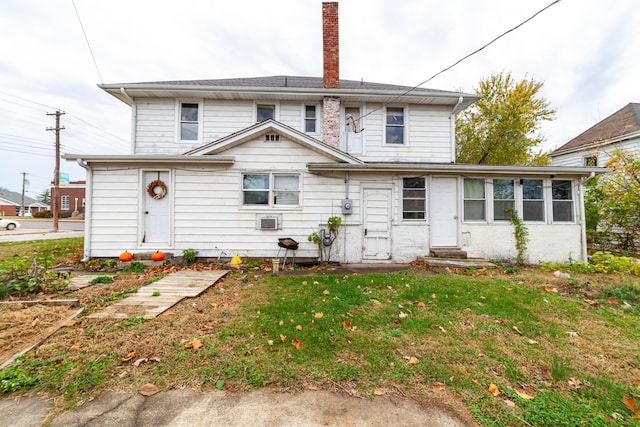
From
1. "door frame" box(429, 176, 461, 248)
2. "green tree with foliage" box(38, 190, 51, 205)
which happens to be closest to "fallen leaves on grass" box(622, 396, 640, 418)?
"door frame" box(429, 176, 461, 248)

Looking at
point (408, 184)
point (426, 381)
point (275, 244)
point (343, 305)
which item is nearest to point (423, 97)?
point (408, 184)

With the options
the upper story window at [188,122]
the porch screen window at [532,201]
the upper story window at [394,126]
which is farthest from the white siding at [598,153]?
the upper story window at [188,122]

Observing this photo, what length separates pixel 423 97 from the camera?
914 cm

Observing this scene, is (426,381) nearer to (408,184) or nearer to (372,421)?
(372,421)

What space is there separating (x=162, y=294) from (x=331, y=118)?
7.38 meters

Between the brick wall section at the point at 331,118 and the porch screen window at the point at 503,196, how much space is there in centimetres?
543

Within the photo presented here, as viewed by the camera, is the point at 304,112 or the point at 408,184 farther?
the point at 304,112

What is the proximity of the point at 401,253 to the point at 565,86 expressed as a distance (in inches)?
742

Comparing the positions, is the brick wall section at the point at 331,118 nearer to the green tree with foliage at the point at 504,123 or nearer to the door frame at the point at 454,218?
the door frame at the point at 454,218

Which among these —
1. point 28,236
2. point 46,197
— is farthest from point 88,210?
point 46,197

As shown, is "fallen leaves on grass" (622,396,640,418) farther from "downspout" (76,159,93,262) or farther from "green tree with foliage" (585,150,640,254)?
"green tree with foliage" (585,150,640,254)

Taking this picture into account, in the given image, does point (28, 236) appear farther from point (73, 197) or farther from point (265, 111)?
point (73, 197)

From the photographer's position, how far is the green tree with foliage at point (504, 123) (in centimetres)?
1755

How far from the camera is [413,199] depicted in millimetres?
7961
